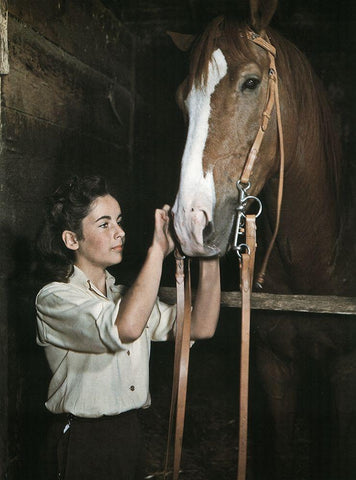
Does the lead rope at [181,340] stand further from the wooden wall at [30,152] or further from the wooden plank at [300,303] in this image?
the wooden wall at [30,152]

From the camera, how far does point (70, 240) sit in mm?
1601

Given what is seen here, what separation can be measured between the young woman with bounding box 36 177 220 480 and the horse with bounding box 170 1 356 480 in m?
0.18

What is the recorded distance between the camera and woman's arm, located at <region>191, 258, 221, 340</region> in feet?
5.16

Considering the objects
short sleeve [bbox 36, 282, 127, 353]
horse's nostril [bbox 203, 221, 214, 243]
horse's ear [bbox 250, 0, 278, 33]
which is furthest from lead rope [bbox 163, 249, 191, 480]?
horse's ear [bbox 250, 0, 278, 33]

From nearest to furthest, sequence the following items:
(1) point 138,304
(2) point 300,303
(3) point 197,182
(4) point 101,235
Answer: (1) point 138,304 < (3) point 197,182 < (4) point 101,235 < (2) point 300,303

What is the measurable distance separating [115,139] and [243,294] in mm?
1813

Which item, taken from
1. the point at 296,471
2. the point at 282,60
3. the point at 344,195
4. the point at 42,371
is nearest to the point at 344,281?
the point at 344,195

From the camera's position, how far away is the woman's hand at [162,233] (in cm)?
147

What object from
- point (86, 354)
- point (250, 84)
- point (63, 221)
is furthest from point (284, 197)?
point (86, 354)

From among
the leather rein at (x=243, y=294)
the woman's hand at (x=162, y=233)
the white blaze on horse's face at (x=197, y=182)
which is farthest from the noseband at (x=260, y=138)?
the woman's hand at (x=162, y=233)

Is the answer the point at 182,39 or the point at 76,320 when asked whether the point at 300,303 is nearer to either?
the point at 76,320

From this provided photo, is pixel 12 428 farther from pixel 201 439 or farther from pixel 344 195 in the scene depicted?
pixel 344 195

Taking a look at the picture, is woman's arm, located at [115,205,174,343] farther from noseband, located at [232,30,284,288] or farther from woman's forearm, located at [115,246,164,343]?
noseband, located at [232,30,284,288]

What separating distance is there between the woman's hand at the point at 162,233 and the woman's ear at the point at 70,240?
30 centimetres
